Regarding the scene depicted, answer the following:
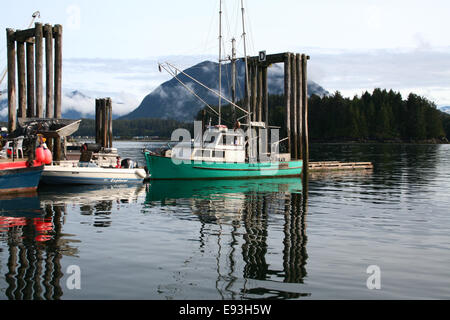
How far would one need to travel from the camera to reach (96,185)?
1276 inches

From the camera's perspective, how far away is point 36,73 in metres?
32.7

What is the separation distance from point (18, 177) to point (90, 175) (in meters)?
6.54

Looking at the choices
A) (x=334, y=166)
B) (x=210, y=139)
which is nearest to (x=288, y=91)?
(x=334, y=166)

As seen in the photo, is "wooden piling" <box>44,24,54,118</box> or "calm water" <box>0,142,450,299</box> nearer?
"calm water" <box>0,142,450,299</box>

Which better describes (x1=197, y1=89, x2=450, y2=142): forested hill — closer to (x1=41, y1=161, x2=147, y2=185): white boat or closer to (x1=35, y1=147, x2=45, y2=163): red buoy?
(x1=41, y1=161, x2=147, y2=185): white boat

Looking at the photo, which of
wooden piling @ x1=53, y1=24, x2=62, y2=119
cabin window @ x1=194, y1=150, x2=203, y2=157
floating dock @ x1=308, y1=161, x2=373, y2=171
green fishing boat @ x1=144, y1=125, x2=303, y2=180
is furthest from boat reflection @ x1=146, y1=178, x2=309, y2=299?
floating dock @ x1=308, y1=161, x2=373, y2=171

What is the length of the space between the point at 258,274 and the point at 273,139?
3041 cm

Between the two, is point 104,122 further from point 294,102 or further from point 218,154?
point 294,102

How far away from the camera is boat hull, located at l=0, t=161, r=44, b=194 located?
25.3m

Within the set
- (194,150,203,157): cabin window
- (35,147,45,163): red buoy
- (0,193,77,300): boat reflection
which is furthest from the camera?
(194,150,203,157): cabin window

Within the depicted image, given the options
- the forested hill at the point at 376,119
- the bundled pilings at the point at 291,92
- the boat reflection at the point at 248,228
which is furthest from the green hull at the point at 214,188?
the forested hill at the point at 376,119

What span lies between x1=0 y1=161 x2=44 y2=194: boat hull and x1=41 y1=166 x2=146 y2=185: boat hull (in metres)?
3.99

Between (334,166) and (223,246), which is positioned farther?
(334,166)
